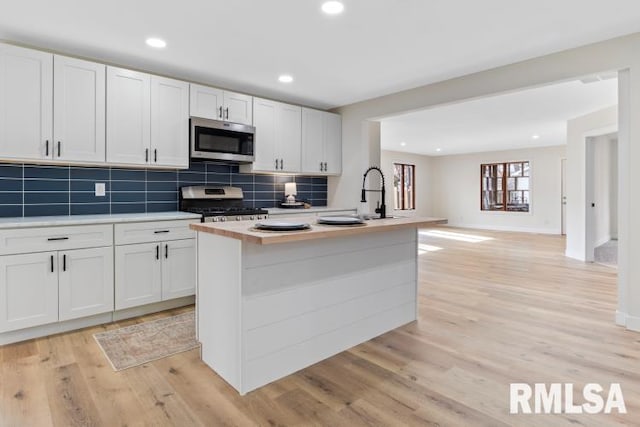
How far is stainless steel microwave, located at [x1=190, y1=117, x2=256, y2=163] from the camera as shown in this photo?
380 centimetres

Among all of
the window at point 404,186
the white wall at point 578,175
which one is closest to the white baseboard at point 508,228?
the window at point 404,186

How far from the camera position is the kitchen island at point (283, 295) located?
1.99 m

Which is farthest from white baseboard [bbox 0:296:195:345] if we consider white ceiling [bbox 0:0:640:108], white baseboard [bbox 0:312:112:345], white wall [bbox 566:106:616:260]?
white wall [bbox 566:106:616:260]

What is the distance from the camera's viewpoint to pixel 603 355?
243cm

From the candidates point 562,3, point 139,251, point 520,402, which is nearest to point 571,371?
point 520,402

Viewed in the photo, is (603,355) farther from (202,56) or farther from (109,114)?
(109,114)

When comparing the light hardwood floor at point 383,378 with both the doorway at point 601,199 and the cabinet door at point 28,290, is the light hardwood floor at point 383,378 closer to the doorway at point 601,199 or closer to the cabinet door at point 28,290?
the cabinet door at point 28,290

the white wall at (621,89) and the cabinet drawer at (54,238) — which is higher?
the white wall at (621,89)

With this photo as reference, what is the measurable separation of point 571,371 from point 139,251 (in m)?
3.31

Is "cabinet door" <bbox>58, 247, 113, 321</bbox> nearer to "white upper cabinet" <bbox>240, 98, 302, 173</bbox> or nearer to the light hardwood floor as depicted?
the light hardwood floor

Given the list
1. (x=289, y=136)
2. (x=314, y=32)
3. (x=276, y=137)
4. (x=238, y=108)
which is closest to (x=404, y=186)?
(x=289, y=136)

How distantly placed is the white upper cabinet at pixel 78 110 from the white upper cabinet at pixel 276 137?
5.32 feet

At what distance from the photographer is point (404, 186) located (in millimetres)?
11391

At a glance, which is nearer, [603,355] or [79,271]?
[603,355]
